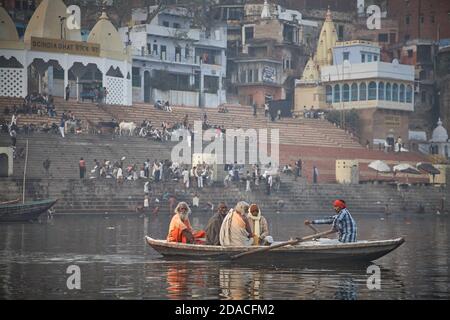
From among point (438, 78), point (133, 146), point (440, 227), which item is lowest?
point (440, 227)

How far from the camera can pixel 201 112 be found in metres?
53.1

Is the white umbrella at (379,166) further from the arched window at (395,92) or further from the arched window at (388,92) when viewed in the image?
the arched window at (395,92)

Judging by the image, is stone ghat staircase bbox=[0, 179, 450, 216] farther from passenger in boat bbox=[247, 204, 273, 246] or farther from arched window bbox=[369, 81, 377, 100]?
passenger in boat bbox=[247, 204, 273, 246]

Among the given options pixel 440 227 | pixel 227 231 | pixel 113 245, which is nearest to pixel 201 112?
pixel 440 227

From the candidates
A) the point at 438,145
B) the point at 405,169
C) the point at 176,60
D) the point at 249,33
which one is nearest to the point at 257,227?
A: the point at 405,169

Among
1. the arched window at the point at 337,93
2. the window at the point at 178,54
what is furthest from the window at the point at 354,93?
the window at the point at 178,54

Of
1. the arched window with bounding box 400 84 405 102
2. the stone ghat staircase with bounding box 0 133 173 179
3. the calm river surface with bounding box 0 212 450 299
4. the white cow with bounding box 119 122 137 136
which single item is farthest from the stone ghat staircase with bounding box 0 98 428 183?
the calm river surface with bounding box 0 212 450 299

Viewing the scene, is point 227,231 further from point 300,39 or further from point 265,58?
point 300,39

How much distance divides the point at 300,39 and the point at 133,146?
88.1ft

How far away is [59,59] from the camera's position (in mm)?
49531

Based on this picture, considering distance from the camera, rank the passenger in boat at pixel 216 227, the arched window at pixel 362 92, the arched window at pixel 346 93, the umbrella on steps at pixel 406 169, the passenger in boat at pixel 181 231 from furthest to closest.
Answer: the arched window at pixel 346 93
the arched window at pixel 362 92
the umbrella on steps at pixel 406 169
the passenger in boat at pixel 181 231
the passenger in boat at pixel 216 227

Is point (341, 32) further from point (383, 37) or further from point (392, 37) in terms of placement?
point (392, 37)

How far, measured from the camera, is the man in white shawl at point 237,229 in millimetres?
21547

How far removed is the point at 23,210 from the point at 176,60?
27385 millimetres
